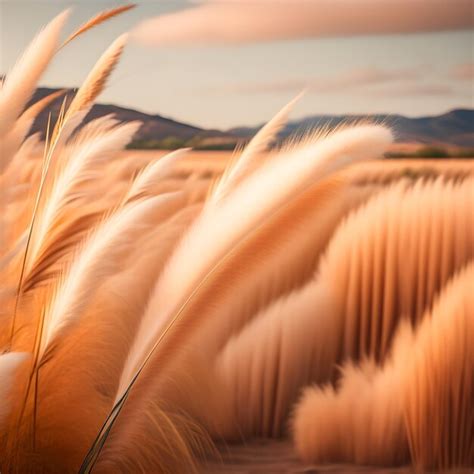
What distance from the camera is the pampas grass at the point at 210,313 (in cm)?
98

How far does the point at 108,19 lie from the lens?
1.08 meters

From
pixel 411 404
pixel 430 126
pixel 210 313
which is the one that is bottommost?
pixel 411 404

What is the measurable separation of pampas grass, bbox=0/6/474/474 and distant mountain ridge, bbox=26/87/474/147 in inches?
1.3

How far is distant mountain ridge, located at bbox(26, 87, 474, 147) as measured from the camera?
3.44ft

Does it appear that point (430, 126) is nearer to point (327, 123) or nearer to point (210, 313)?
point (327, 123)

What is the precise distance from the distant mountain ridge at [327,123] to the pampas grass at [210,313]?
0.03 m

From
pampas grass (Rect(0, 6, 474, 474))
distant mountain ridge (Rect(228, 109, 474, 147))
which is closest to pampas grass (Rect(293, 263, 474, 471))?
pampas grass (Rect(0, 6, 474, 474))

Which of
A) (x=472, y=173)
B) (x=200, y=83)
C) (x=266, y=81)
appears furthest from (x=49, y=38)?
(x=472, y=173)

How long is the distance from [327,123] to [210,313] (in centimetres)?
40

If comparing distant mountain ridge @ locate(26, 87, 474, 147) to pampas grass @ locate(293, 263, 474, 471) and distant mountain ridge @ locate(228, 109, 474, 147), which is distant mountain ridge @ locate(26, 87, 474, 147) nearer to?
distant mountain ridge @ locate(228, 109, 474, 147)

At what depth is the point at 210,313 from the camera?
977 millimetres

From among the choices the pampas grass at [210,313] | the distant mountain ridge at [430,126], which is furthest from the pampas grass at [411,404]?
the distant mountain ridge at [430,126]

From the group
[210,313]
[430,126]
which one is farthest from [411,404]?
[430,126]

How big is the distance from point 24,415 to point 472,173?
0.92m
